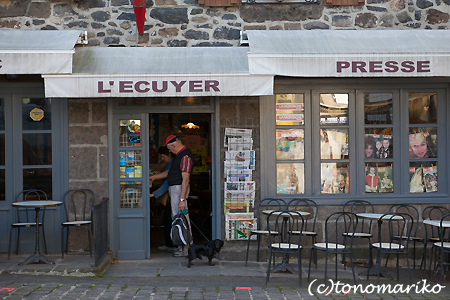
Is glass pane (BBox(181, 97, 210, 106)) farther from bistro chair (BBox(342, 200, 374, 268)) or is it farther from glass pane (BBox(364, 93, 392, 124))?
bistro chair (BBox(342, 200, 374, 268))

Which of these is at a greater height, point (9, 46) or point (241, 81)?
point (9, 46)

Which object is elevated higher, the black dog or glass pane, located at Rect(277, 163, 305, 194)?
glass pane, located at Rect(277, 163, 305, 194)

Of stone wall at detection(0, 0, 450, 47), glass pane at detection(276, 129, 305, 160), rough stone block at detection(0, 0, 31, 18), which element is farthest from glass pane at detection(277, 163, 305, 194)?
rough stone block at detection(0, 0, 31, 18)

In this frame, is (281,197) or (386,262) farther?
(281,197)

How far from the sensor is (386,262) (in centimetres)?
728

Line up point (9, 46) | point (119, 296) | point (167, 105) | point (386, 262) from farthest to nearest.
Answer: point (167, 105) < point (386, 262) < point (9, 46) < point (119, 296)

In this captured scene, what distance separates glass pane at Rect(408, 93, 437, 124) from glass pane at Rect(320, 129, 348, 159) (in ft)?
3.50

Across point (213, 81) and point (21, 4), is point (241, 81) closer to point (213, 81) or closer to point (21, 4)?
point (213, 81)

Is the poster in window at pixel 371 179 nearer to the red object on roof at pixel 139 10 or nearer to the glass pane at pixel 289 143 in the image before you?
the glass pane at pixel 289 143

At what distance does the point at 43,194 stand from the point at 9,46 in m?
2.23

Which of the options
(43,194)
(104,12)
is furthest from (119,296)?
(104,12)

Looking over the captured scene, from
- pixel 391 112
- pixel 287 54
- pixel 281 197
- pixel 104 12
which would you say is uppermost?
pixel 104 12

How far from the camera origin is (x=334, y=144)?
7875 mm

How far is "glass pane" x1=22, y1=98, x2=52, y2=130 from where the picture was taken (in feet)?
25.2
